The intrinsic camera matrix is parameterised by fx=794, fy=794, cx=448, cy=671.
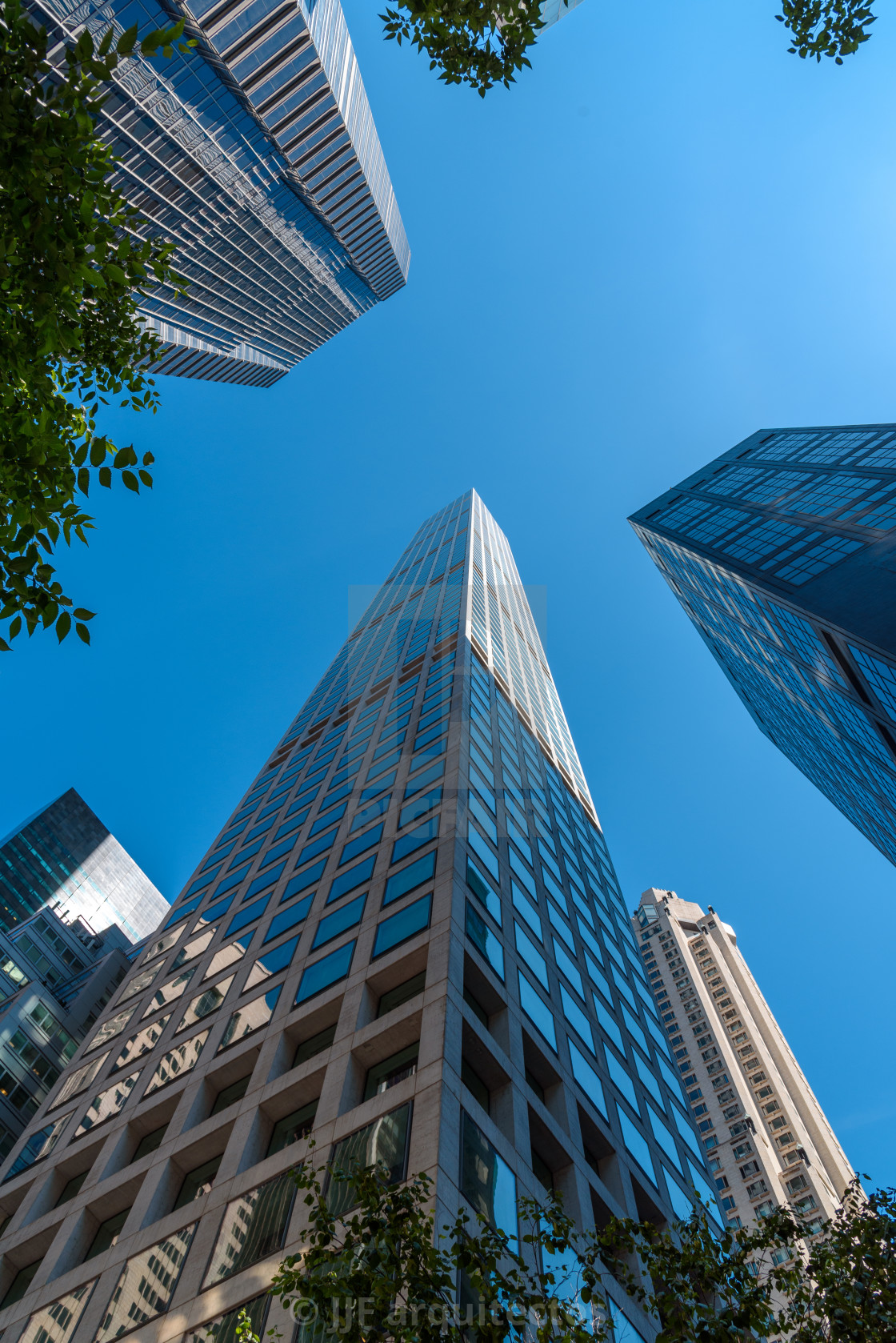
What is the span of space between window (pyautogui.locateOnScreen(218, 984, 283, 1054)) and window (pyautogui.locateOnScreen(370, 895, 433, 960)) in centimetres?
421

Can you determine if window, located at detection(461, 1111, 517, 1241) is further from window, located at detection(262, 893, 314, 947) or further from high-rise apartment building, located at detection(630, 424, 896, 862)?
high-rise apartment building, located at detection(630, 424, 896, 862)

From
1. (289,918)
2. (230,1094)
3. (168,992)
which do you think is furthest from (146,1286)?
(168,992)

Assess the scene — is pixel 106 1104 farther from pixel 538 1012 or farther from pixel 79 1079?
pixel 538 1012

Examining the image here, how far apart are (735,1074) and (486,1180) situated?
125m

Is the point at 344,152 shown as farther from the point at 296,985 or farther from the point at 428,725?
the point at 296,985

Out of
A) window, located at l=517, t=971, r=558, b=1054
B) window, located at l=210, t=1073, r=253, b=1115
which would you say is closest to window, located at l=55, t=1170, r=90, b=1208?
window, located at l=210, t=1073, r=253, b=1115

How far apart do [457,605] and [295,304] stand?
80854 millimetres

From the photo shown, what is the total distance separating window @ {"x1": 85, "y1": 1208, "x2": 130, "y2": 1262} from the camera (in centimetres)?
2120

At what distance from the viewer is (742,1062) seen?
13050cm

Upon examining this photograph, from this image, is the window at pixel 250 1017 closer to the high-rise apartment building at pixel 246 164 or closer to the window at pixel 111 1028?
the window at pixel 111 1028

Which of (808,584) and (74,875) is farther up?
(808,584)

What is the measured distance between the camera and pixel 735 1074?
121875 mm

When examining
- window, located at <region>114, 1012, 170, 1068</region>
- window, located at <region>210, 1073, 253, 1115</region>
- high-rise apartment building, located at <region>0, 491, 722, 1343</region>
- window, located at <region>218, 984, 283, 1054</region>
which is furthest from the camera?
window, located at <region>114, 1012, 170, 1068</region>

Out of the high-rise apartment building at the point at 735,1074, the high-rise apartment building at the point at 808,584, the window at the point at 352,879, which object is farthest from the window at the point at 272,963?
the high-rise apartment building at the point at 735,1074
